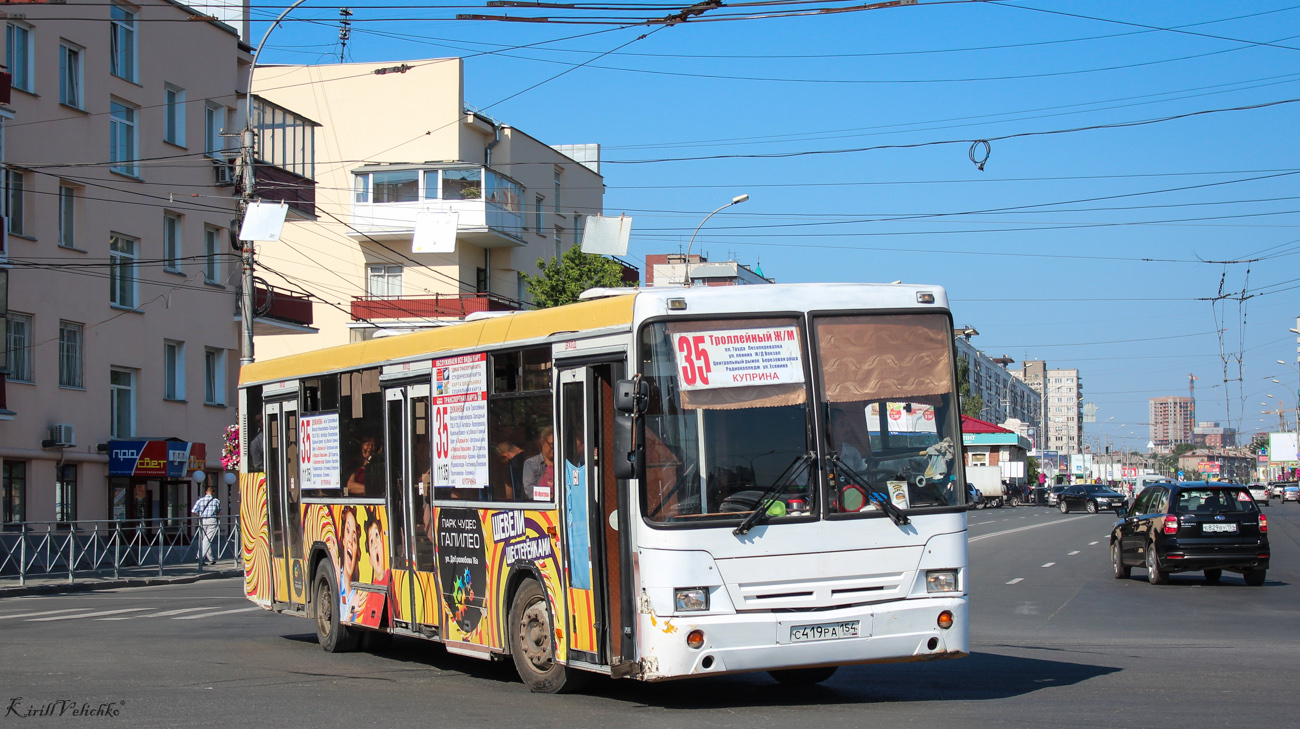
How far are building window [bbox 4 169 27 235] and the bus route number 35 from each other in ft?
89.9

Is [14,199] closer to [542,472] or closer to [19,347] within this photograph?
[19,347]

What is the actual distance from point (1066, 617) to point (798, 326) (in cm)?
928

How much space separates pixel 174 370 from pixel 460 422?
29505mm

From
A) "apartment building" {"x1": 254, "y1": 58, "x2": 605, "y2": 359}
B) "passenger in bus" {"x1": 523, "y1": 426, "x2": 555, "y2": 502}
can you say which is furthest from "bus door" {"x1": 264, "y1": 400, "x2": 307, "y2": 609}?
"apartment building" {"x1": 254, "y1": 58, "x2": 605, "y2": 359}

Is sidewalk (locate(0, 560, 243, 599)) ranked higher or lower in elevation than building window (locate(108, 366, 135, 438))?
lower

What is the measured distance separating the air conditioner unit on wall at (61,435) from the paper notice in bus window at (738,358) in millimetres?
27427

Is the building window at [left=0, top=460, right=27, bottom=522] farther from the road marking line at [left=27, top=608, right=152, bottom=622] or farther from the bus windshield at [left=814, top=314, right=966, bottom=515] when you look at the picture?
the bus windshield at [left=814, top=314, right=966, bottom=515]

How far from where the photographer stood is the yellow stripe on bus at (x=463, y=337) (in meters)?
9.59

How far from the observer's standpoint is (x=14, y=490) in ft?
105

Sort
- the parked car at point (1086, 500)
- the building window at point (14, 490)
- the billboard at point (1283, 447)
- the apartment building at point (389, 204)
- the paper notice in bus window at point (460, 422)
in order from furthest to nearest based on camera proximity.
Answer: the billboard at point (1283, 447) → the parked car at point (1086, 500) → the apartment building at point (389, 204) → the building window at point (14, 490) → the paper notice in bus window at point (460, 422)

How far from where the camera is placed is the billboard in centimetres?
12988

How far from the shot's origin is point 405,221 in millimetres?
53594

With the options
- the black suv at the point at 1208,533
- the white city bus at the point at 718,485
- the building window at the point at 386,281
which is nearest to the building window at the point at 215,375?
the building window at the point at 386,281

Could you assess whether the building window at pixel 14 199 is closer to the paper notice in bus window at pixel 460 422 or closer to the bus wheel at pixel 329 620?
the bus wheel at pixel 329 620
